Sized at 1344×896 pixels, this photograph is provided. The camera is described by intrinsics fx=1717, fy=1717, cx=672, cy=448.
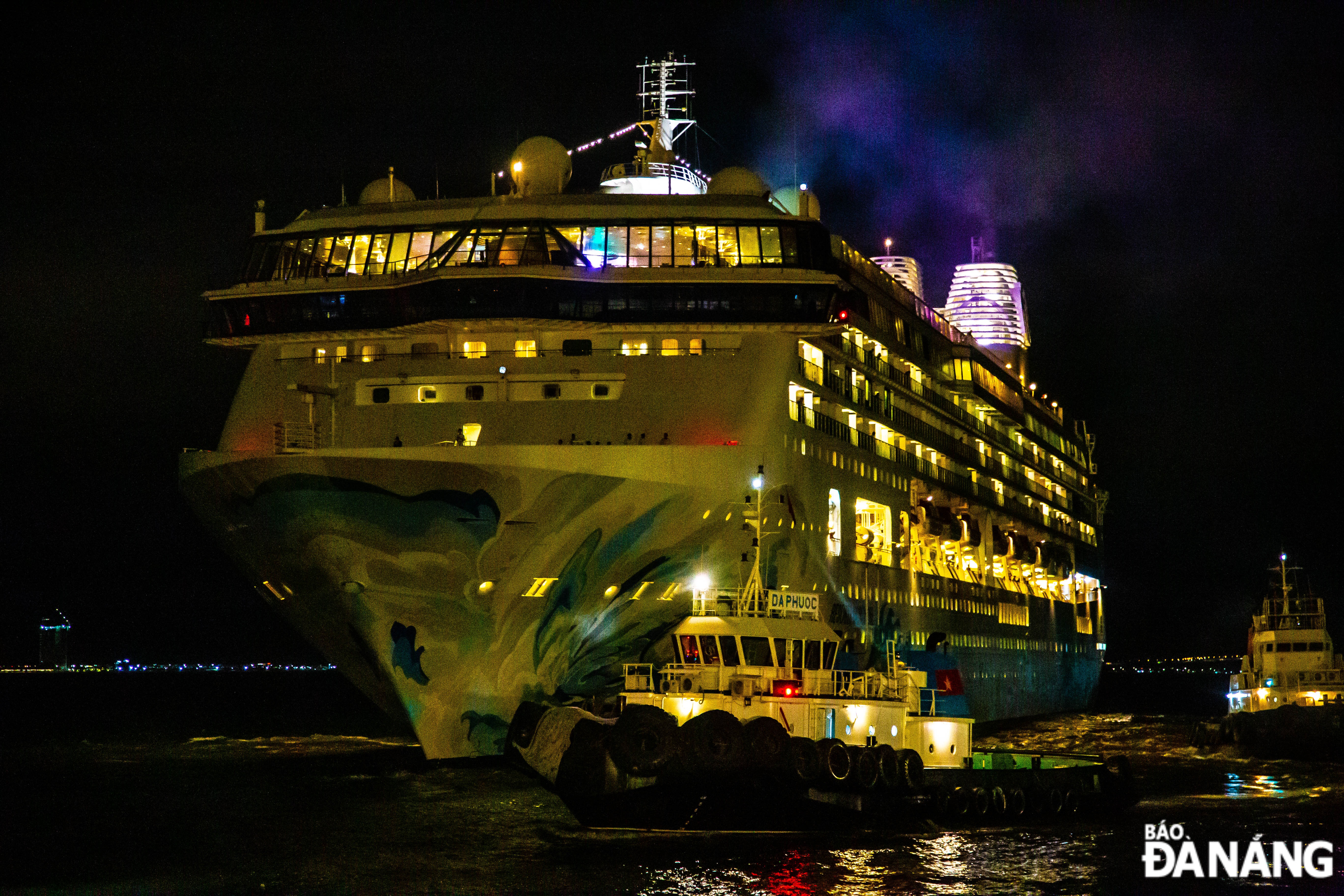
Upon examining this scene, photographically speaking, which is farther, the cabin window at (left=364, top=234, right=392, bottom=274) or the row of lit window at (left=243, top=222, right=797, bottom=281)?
the cabin window at (left=364, top=234, right=392, bottom=274)

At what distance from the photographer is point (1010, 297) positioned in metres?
83.2

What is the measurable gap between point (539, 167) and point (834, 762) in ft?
65.5

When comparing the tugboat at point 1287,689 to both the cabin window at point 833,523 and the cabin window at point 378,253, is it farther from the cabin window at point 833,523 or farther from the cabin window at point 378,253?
the cabin window at point 378,253

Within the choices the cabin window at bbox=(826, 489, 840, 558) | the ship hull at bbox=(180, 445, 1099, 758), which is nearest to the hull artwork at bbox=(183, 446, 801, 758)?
the ship hull at bbox=(180, 445, 1099, 758)

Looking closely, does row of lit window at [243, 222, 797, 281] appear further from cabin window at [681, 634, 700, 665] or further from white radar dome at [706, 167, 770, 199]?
cabin window at [681, 634, 700, 665]

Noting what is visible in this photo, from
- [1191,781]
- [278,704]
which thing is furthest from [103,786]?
[278,704]

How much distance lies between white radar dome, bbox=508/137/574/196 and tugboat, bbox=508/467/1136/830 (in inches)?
525

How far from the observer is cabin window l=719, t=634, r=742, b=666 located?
31.0 m

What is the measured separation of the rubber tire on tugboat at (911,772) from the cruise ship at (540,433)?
4.52m

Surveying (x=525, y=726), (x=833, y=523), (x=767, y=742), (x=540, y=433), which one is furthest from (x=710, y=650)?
(x=833, y=523)

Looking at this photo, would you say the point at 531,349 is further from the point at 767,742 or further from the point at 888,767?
Answer: the point at 888,767

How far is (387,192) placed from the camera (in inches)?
1780

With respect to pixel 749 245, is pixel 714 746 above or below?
below

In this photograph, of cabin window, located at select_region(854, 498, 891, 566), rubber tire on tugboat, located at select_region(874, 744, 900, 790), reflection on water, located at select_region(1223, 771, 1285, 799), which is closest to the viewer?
rubber tire on tugboat, located at select_region(874, 744, 900, 790)
